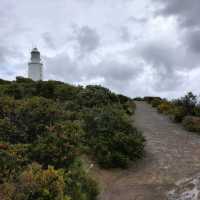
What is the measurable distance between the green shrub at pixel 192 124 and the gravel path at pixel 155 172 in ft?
5.83

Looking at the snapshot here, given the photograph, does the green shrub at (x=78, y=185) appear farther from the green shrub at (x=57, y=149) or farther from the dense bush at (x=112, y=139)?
the dense bush at (x=112, y=139)

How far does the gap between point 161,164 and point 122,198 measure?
7.99ft

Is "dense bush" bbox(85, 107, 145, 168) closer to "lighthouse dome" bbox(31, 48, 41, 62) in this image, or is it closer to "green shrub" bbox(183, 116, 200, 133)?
"green shrub" bbox(183, 116, 200, 133)

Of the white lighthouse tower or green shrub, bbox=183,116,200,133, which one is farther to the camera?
the white lighthouse tower

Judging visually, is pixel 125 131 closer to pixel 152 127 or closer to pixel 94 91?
pixel 152 127

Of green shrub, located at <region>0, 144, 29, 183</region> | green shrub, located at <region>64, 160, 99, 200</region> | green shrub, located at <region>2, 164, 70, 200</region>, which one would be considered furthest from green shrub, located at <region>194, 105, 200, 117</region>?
green shrub, located at <region>2, 164, 70, 200</region>

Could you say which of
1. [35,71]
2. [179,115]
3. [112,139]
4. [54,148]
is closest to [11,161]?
[54,148]

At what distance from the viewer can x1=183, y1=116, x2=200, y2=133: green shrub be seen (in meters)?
14.0

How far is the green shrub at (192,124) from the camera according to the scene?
549 inches

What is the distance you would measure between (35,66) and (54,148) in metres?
23.3

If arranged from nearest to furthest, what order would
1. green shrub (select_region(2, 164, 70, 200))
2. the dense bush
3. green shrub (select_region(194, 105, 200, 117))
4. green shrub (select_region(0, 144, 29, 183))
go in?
green shrub (select_region(2, 164, 70, 200)) < green shrub (select_region(0, 144, 29, 183)) < the dense bush < green shrub (select_region(194, 105, 200, 117))

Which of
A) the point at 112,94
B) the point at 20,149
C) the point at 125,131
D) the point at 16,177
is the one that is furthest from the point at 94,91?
the point at 16,177

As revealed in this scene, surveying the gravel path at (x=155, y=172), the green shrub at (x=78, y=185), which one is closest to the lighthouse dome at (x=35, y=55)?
the gravel path at (x=155, y=172)

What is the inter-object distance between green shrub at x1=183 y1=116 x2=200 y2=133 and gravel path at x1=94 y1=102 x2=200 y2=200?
1778 mm
